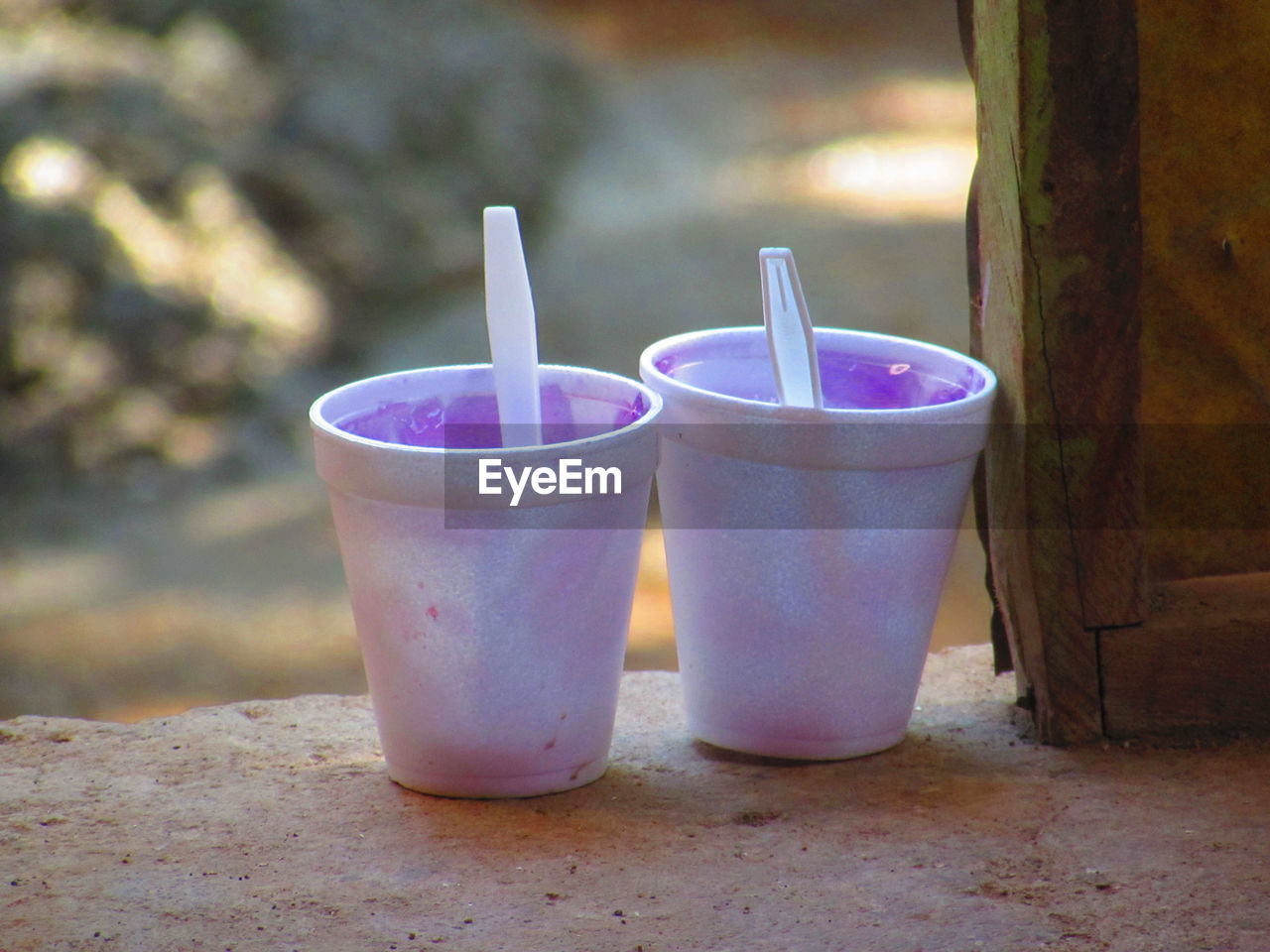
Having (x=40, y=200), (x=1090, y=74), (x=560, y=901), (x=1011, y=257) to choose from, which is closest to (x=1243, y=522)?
(x=1011, y=257)

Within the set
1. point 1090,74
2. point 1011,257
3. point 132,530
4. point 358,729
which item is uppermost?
point 1090,74

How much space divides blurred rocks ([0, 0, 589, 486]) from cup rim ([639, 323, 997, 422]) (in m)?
2.89

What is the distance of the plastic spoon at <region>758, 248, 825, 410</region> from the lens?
133cm

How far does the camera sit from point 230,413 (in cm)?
419

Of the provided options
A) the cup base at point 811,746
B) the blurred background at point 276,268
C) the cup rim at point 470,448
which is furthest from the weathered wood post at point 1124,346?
the blurred background at point 276,268

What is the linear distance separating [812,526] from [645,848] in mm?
311

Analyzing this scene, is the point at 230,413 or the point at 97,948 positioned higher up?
the point at 97,948

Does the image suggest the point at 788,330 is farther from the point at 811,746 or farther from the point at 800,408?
the point at 811,746

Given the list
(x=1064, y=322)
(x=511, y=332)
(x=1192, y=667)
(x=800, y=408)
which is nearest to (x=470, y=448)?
(x=511, y=332)

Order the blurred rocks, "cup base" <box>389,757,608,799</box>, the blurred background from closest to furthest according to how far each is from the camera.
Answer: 1. "cup base" <box>389,757,608,799</box>
2. the blurred background
3. the blurred rocks

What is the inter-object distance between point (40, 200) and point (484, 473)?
3206 mm

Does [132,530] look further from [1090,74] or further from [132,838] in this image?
[1090,74]

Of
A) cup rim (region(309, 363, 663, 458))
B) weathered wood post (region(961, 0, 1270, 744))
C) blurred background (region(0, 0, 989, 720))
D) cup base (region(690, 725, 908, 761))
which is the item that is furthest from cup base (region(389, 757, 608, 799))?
blurred background (region(0, 0, 989, 720))

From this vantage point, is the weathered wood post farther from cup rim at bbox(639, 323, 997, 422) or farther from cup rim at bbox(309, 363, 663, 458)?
cup rim at bbox(309, 363, 663, 458)
